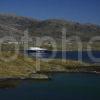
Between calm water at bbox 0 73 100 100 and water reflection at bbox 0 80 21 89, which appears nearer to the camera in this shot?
calm water at bbox 0 73 100 100

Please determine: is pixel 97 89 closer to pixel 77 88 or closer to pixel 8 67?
pixel 77 88

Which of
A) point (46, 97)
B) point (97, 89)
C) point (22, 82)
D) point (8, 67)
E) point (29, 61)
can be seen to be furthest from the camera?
point (29, 61)

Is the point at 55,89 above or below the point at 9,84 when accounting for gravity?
below

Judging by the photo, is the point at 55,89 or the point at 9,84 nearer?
the point at 55,89

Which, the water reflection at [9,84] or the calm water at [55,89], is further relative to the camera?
the water reflection at [9,84]

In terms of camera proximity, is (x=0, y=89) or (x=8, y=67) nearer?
(x=0, y=89)

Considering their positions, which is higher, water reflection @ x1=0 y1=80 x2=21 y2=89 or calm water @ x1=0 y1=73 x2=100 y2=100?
water reflection @ x1=0 y1=80 x2=21 y2=89

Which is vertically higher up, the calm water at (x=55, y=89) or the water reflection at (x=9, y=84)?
the water reflection at (x=9, y=84)

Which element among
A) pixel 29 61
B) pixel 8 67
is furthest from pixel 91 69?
pixel 8 67
